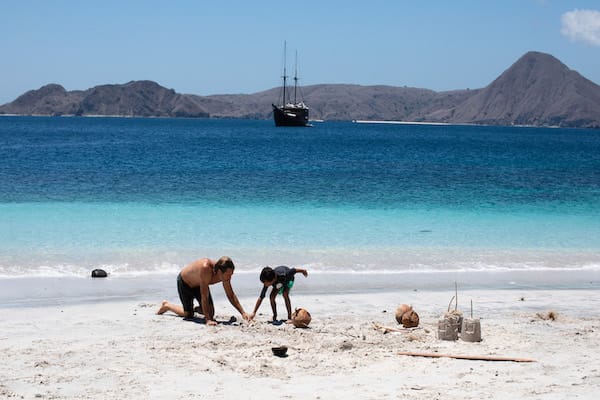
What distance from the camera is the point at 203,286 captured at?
9.80 m

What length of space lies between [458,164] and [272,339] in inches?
1662

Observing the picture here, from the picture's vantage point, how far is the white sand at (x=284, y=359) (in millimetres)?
7039

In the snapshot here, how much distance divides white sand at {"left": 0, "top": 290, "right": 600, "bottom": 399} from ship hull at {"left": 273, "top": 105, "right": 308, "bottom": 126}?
12742cm

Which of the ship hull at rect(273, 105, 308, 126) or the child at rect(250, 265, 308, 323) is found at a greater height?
the ship hull at rect(273, 105, 308, 126)

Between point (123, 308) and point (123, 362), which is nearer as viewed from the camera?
point (123, 362)

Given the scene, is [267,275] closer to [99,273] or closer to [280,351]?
[280,351]

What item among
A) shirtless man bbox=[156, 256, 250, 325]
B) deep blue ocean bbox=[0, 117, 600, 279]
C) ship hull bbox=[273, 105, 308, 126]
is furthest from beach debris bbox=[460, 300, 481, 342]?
ship hull bbox=[273, 105, 308, 126]

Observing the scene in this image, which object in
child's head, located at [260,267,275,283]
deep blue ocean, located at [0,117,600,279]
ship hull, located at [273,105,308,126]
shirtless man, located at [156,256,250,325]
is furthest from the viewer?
ship hull, located at [273,105,308,126]

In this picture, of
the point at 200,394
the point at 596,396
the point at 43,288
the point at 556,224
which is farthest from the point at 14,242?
the point at 556,224

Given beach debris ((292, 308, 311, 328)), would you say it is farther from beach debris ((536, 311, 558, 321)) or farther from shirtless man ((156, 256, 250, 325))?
beach debris ((536, 311, 558, 321))

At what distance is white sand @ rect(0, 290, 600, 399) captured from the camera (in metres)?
7.04

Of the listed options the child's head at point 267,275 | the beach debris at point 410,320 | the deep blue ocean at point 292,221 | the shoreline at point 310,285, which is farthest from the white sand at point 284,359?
the deep blue ocean at point 292,221

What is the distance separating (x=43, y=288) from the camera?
39.8 ft

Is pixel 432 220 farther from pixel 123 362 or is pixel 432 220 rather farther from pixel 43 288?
pixel 123 362
